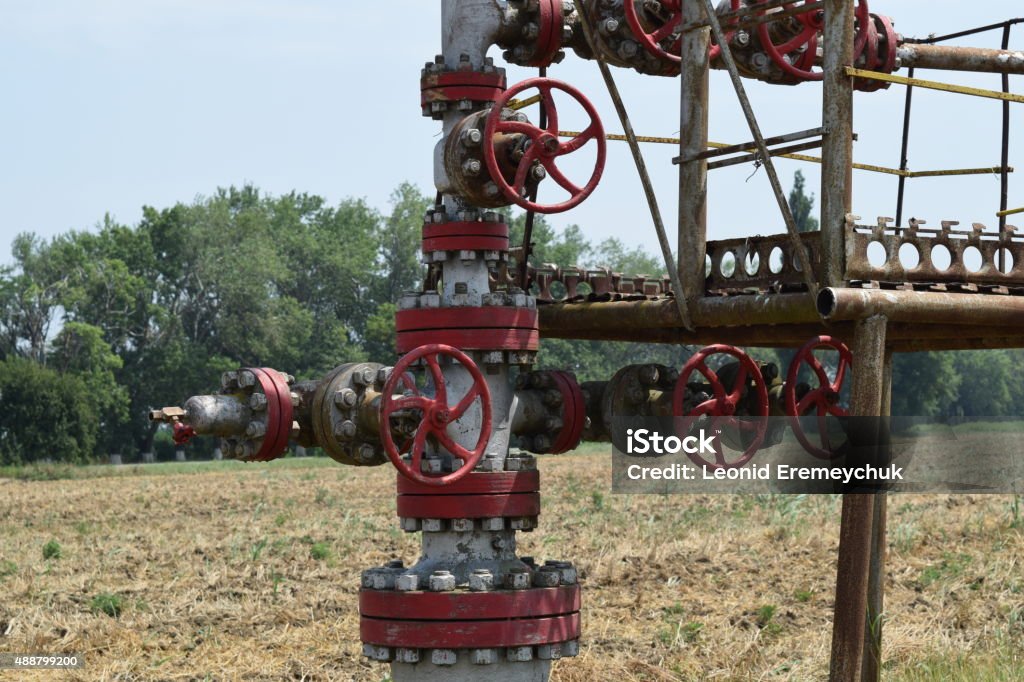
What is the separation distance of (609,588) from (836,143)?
1005 cm

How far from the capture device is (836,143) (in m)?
8.81

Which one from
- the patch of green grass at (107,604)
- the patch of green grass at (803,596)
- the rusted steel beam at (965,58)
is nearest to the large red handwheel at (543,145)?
the rusted steel beam at (965,58)

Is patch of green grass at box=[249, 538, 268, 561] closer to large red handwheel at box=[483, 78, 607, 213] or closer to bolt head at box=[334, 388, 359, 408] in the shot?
bolt head at box=[334, 388, 359, 408]

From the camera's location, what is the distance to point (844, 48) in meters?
8.89

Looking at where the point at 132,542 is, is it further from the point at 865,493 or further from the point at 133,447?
the point at 133,447

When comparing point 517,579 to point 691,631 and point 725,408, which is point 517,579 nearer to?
point 725,408

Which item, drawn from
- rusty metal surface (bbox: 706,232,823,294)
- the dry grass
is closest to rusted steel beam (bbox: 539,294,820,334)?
rusty metal surface (bbox: 706,232,823,294)

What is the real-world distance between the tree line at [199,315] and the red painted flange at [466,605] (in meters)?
54.7

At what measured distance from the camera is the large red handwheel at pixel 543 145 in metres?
8.77

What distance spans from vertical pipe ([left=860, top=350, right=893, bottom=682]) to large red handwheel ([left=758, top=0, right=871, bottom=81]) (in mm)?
2183

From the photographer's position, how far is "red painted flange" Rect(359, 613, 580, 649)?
29.2ft

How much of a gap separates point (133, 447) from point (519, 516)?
65.9 meters

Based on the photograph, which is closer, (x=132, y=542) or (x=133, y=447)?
(x=132, y=542)

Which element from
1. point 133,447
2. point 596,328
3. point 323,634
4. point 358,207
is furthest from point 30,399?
point 596,328
